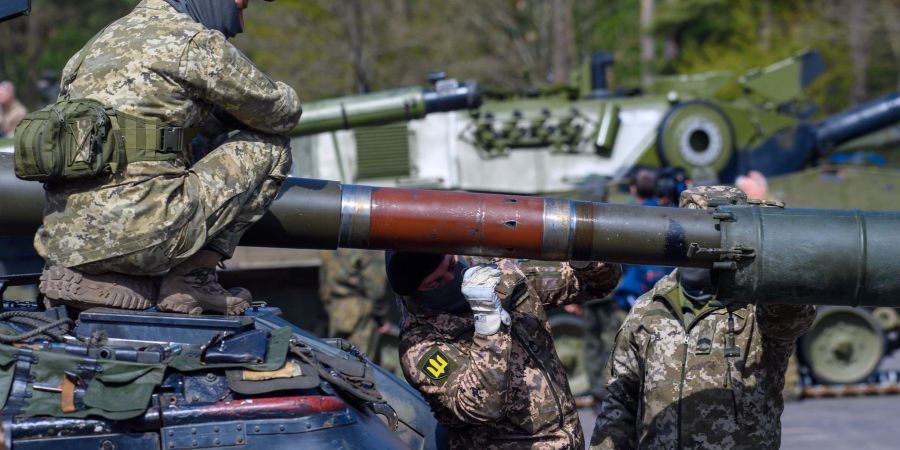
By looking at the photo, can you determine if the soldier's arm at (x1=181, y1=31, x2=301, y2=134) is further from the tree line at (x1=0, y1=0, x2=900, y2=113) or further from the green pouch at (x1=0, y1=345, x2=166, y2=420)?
the tree line at (x1=0, y1=0, x2=900, y2=113)

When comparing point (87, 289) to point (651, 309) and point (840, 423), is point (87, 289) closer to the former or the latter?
point (651, 309)

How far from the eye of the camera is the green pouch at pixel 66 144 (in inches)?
146

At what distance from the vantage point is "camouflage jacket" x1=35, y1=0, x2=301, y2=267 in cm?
383

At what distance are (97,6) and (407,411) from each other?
26.7 meters

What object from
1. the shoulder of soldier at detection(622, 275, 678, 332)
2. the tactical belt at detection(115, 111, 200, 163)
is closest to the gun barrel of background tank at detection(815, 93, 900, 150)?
the shoulder of soldier at detection(622, 275, 678, 332)

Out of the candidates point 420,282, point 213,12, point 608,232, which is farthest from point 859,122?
point 213,12

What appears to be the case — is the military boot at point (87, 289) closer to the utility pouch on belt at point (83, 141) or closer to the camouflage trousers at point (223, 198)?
the camouflage trousers at point (223, 198)

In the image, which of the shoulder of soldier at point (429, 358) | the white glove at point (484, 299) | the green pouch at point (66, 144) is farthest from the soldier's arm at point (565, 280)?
the green pouch at point (66, 144)

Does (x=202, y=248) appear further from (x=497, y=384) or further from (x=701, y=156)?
(x=701, y=156)

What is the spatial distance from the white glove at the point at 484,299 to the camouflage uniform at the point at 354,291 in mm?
6876

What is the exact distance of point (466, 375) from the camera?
419cm

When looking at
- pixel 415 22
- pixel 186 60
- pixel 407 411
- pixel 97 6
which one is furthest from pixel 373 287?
pixel 97 6

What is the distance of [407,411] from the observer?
4.61 metres

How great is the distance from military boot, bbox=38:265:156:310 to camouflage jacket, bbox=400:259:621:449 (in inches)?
39.1
